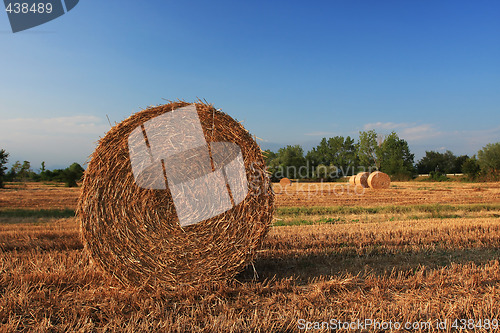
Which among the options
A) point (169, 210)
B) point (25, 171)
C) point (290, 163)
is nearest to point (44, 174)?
point (25, 171)

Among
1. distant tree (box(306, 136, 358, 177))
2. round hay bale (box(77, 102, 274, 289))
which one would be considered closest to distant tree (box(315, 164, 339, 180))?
distant tree (box(306, 136, 358, 177))

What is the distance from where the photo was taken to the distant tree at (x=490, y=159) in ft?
112

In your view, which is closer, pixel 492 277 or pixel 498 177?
pixel 492 277

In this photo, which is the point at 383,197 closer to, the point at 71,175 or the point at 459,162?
the point at 71,175

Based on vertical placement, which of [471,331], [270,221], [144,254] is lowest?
[471,331]

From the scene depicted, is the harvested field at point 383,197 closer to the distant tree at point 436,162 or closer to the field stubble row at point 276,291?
the field stubble row at point 276,291

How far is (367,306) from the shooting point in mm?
3504

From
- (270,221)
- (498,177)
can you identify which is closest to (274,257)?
(270,221)

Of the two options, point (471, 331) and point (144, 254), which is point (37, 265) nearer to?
point (144, 254)

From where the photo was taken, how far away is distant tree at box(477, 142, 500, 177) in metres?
34.0

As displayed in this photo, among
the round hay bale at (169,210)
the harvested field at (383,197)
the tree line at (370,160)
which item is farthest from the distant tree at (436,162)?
the round hay bale at (169,210)

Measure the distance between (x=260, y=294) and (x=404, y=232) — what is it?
442 cm

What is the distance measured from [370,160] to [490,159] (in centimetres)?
2113
